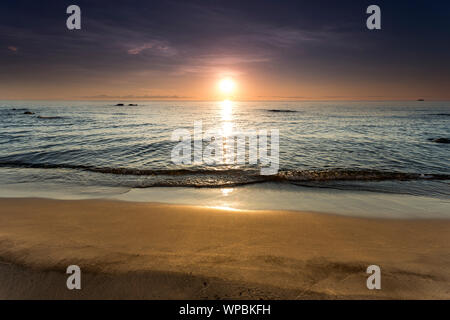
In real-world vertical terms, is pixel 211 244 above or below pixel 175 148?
below

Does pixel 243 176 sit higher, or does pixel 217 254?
pixel 243 176

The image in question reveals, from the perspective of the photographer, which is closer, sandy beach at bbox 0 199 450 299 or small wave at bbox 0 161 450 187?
sandy beach at bbox 0 199 450 299

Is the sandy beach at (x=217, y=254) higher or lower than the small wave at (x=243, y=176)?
lower

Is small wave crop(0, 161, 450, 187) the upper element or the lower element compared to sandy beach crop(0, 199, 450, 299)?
upper

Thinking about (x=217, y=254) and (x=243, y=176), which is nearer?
(x=217, y=254)

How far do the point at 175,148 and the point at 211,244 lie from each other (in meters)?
13.9

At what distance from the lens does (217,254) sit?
4.72 meters

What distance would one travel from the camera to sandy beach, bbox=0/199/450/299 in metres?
3.73

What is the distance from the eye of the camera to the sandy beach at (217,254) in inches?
147

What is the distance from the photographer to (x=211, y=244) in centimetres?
518

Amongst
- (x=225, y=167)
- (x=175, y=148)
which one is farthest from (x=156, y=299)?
(x=175, y=148)

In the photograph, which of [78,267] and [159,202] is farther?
[159,202]

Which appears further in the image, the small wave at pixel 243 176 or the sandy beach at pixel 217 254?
the small wave at pixel 243 176
